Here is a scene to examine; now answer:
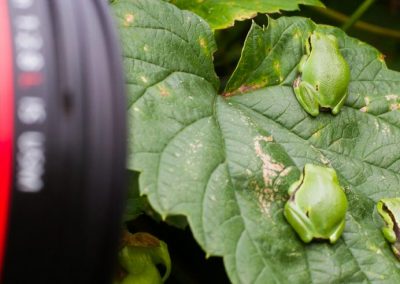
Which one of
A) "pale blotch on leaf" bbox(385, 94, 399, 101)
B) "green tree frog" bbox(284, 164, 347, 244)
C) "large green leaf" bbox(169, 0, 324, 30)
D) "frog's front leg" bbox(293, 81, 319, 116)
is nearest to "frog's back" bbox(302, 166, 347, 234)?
"green tree frog" bbox(284, 164, 347, 244)

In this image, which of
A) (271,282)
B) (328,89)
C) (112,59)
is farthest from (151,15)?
(112,59)

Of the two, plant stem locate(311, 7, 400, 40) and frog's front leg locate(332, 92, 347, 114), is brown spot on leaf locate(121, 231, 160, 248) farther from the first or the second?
plant stem locate(311, 7, 400, 40)

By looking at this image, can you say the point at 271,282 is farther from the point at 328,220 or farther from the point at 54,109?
the point at 54,109

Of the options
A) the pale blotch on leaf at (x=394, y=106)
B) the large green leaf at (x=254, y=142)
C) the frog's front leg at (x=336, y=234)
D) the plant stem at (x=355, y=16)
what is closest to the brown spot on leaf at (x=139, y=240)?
the large green leaf at (x=254, y=142)

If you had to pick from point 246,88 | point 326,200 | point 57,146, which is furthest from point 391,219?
point 57,146

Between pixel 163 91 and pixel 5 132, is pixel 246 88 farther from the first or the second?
pixel 5 132

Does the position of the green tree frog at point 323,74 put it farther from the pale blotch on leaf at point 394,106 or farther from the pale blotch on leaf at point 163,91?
the pale blotch on leaf at point 163,91
